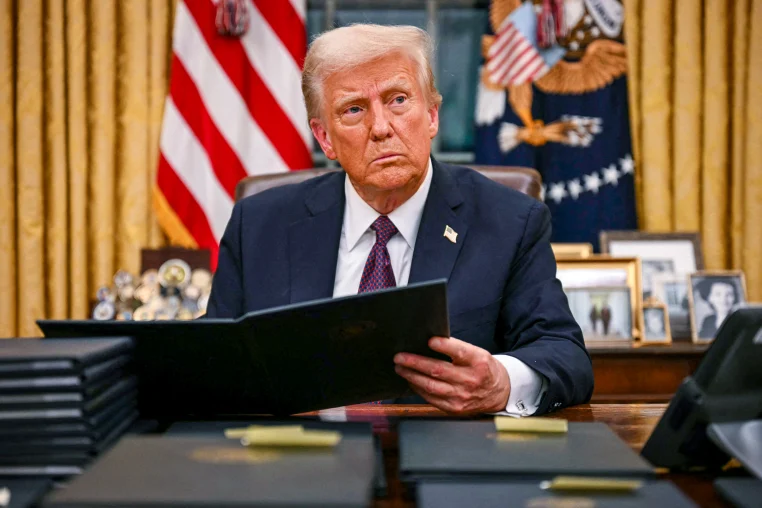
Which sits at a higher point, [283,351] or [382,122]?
[382,122]

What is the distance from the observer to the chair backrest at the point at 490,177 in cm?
230

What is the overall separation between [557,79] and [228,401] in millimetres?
2498

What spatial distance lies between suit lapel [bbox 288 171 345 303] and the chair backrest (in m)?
0.28

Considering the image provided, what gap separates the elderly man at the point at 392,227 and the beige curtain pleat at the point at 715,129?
1661mm

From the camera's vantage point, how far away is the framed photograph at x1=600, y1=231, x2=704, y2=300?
3.17 m

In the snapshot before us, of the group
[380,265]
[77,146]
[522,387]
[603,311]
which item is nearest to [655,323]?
[603,311]

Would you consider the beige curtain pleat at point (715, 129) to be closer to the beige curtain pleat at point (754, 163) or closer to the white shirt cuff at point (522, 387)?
the beige curtain pleat at point (754, 163)

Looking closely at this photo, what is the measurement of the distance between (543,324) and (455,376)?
49 cm

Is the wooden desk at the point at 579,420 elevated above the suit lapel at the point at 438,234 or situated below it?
below

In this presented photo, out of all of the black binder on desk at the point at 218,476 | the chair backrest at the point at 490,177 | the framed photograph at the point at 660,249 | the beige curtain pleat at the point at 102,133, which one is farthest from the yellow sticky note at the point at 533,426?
the beige curtain pleat at the point at 102,133

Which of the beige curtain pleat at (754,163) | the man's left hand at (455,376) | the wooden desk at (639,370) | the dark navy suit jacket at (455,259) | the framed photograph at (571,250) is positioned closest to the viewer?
the man's left hand at (455,376)

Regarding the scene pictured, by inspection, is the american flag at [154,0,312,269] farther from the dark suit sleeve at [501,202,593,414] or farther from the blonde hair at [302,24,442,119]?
the dark suit sleeve at [501,202,593,414]

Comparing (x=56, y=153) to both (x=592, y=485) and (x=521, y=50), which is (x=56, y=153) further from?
(x=592, y=485)

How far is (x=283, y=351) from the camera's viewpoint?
45.8 inches
